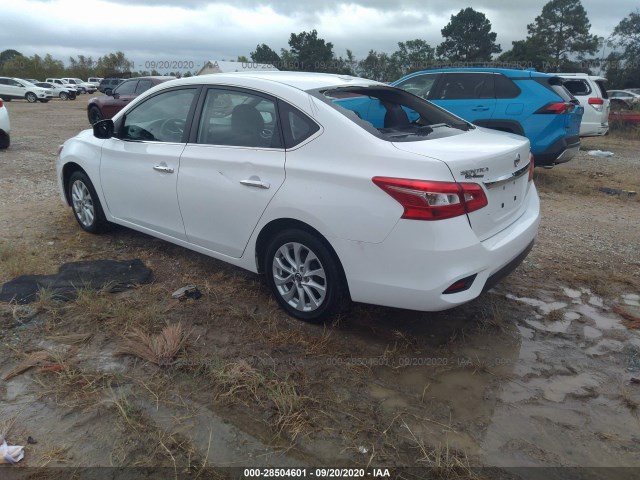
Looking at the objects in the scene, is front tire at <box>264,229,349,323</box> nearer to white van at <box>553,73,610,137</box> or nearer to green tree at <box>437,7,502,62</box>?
white van at <box>553,73,610,137</box>

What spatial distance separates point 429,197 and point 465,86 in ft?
20.4

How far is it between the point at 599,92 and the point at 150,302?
39.6 ft

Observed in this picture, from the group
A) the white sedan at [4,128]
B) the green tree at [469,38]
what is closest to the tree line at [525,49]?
the green tree at [469,38]

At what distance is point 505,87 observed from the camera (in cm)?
796

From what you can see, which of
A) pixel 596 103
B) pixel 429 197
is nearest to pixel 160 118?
pixel 429 197

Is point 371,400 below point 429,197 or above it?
below

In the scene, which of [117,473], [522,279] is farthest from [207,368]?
[522,279]

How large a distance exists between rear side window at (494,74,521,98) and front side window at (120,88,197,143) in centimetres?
556

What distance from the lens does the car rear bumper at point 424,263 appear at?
2.83 meters

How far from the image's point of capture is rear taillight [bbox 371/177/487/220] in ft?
9.18

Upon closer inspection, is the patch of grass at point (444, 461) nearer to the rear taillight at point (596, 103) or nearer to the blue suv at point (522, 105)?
the blue suv at point (522, 105)

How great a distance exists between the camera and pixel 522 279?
4422 millimetres

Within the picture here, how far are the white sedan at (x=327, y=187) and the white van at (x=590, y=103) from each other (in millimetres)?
9519

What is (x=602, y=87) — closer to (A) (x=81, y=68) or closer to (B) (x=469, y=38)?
(B) (x=469, y=38)
